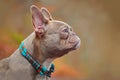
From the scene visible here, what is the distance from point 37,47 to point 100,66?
10.9 feet

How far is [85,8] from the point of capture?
19.1 ft

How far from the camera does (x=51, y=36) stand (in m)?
2.59

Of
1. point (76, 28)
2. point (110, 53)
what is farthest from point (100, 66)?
point (76, 28)

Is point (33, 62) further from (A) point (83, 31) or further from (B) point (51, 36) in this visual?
(A) point (83, 31)

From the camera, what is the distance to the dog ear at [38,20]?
8.55 ft

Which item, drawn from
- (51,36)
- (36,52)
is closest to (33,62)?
(36,52)

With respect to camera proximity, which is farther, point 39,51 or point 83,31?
point 83,31

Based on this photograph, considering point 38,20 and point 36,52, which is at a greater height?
point 38,20

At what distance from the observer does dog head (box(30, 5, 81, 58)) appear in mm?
2580

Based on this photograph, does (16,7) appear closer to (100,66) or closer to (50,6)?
(50,6)

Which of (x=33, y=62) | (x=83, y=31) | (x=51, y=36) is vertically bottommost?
(x=83, y=31)

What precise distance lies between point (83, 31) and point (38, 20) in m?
3.13

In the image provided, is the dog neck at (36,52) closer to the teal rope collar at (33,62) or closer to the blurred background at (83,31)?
the teal rope collar at (33,62)

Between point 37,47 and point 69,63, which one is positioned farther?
point 69,63
